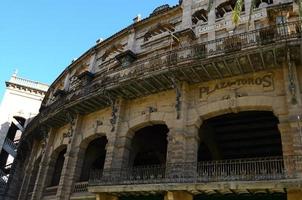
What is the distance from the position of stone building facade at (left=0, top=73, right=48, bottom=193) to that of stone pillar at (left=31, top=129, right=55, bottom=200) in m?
13.7

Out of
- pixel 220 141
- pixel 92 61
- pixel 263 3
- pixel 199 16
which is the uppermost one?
pixel 199 16

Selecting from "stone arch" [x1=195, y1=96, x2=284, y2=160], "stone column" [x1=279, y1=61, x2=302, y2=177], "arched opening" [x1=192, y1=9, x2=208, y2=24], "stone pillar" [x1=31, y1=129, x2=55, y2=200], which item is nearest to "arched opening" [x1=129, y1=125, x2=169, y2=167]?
"stone arch" [x1=195, y1=96, x2=284, y2=160]

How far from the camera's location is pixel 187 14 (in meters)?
18.9

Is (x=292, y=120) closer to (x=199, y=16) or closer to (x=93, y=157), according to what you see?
(x=199, y=16)

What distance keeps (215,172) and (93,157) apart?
30.8ft

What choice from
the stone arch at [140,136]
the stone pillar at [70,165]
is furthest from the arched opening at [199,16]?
the stone pillar at [70,165]

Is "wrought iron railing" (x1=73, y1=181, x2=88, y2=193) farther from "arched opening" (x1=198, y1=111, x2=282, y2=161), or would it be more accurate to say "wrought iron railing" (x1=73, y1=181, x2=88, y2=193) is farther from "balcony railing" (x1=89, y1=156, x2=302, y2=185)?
"arched opening" (x1=198, y1=111, x2=282, y2=161)

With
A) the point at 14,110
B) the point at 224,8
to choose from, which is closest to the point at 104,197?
the point at 224,8

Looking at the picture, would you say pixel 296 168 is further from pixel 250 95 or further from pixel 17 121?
pixel 17 121

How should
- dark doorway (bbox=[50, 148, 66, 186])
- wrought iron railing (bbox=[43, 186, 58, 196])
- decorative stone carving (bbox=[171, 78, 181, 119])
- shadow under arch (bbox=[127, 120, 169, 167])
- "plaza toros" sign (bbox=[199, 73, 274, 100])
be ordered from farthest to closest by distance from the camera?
dark doorway (bbox=[50, 148, 66, 186]) < wrought iron railing (bbox=[43, 186, 58, 196]) < shadow under arch (bbox=[127, 120, 169, 167]) < decorative stone carving (bbox=[171, 78, 181, 119]) < "plaza toros" sign (bbox=[199, 73, 274, 100])

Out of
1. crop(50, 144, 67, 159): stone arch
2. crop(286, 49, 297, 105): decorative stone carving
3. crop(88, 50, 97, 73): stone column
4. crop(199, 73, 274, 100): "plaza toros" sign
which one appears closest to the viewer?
crop(286, 49, 297, 105): decorative stone carving

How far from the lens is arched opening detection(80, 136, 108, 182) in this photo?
18.7 meters

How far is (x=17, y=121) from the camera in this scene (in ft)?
116

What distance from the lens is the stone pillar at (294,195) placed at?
10.6 m
